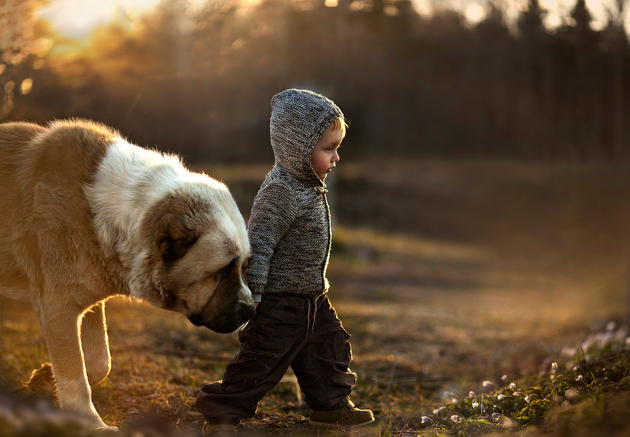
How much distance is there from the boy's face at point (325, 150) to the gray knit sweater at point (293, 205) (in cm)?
8

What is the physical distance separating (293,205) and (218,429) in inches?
54.8

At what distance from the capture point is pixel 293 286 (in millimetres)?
3939

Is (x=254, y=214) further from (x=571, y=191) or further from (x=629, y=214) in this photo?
(x=629, y=214)

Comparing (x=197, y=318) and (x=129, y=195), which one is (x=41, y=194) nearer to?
(x=129, y=195)

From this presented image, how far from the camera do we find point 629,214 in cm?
2264

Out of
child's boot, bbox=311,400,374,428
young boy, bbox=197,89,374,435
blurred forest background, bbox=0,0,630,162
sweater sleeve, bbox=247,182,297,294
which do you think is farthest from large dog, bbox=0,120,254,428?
Result: blurred forest background, bbox=0,0,630,162

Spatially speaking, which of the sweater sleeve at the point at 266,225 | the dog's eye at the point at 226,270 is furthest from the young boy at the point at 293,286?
the dog's eye at the point at 226,270

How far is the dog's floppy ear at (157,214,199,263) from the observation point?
342 centimetres

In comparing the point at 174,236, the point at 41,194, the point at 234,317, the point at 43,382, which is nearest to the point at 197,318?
the point at 234,317

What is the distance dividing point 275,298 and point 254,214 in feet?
1.75

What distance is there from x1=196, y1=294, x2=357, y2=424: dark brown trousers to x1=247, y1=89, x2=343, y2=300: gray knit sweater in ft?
0.43

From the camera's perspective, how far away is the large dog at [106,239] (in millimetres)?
3498

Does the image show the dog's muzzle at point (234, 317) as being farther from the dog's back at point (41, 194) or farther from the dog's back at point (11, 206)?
the dog's back at point (11, 206)

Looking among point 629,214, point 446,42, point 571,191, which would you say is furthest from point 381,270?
point 629,214
